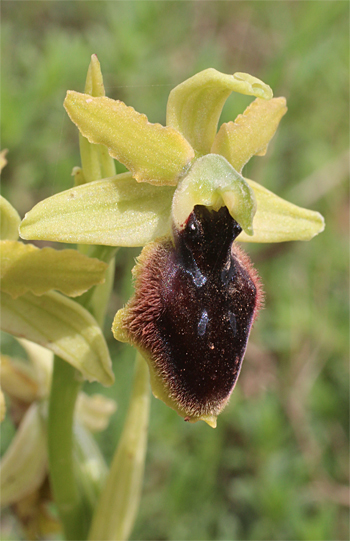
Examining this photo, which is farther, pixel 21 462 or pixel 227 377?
pixel 21 462

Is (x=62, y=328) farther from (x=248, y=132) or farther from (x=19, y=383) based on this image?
(x=248, y=132)

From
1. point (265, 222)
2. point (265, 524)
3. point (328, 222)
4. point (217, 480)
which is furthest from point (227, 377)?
point (328, 222)

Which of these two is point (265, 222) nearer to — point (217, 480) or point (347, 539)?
point (217, 480)

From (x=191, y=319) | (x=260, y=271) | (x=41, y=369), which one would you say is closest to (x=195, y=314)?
(x=191, y=319)

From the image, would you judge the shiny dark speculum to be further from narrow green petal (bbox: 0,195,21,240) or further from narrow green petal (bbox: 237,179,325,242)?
narrow green petal (bbox: 0,195,21,240)

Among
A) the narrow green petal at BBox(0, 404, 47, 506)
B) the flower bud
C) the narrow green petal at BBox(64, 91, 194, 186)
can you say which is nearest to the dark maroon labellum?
the flower bud

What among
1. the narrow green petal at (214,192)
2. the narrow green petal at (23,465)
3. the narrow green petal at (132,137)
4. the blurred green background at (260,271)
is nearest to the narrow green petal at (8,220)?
the narrow green petal at (132,137)
